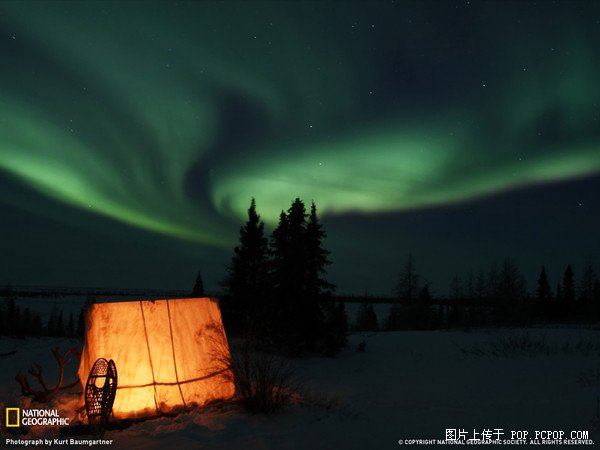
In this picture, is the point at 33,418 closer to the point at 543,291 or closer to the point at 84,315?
the point at 84,315

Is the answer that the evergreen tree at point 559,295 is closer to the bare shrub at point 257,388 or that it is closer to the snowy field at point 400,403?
the snowy field at point 400,403

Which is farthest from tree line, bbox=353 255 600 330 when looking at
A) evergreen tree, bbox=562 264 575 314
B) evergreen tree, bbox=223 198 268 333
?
evergreen tree, bbox=223 198 268 333

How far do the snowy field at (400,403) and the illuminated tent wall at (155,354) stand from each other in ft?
1.76

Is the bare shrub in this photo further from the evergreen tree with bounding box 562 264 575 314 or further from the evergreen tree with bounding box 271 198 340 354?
the evergreen tree with bounding box 562 264 575 314

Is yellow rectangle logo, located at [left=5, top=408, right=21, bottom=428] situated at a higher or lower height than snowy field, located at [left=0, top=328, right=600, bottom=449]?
higher

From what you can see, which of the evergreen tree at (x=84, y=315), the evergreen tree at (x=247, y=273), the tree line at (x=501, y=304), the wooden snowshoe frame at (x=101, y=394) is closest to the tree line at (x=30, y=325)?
the evergreen tree at (x=84, y=315)

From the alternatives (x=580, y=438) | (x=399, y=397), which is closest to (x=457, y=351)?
(x=399, y=397)

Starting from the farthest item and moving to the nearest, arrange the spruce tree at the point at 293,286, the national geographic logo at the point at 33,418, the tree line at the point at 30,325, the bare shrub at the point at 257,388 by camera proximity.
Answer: the tree line at the point at 30,325, the spruce tree at the point at 293,286, the bare shrub at the point at 257,388, the national geographic logo at the point at 33,418

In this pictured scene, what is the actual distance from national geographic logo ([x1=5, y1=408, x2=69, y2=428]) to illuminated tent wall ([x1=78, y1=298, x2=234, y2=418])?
2.60ft

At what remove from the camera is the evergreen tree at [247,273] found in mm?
22703

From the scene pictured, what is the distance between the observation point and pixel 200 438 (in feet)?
22.0

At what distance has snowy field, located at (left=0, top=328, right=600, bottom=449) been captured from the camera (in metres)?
6.91

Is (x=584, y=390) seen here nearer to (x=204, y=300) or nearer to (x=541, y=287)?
(x=204, y=300)

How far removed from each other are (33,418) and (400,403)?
22.2ft
